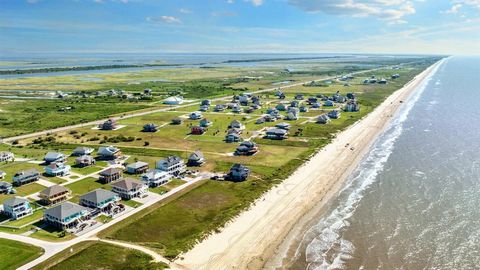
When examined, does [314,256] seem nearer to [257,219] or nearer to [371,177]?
[257,219]

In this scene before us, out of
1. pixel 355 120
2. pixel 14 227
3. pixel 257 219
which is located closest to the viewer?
pixel 14 227

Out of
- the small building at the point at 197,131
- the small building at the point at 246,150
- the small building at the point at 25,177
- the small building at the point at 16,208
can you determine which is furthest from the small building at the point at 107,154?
the small building at the point at 197,131

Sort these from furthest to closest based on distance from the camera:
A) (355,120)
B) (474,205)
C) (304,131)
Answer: (355,120)
(304,131)
(474,205)

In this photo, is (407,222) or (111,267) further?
(407,222)

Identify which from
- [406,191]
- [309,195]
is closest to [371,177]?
[406,191]

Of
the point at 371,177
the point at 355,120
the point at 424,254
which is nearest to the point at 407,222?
the point at 424,254

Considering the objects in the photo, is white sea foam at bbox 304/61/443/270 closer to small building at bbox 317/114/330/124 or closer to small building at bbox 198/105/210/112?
small building at bbox 317/114/330/124

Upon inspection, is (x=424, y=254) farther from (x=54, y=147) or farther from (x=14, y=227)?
(x=54, y=147)
